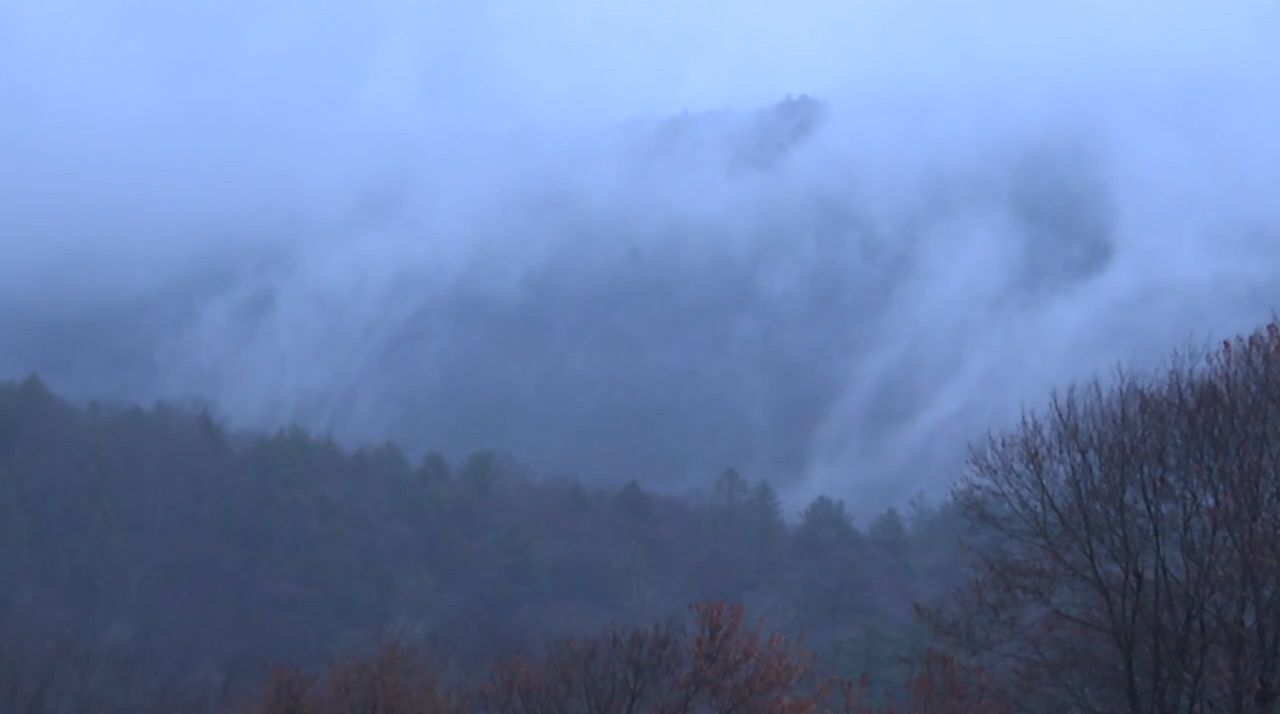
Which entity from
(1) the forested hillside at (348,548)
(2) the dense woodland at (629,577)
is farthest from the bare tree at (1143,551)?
(1) the forested hillside at (348,548)

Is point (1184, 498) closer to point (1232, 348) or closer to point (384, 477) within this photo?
point (1232, 348)

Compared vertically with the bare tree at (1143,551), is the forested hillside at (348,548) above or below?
above

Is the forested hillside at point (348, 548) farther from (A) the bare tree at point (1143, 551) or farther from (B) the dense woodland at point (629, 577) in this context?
(A) the bare tree at point (1143, 551)

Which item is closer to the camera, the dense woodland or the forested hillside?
the dense woodland

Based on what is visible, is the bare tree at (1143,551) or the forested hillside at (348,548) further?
the forested hillside at (348,548)

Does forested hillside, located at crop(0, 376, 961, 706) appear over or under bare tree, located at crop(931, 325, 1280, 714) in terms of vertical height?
over

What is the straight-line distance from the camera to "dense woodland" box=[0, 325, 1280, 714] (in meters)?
17.0

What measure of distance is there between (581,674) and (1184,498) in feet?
42.8

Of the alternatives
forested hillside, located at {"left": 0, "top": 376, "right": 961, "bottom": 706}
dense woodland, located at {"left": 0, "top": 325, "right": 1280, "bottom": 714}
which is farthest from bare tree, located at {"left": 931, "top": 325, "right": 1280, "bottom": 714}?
forested hillside, located at {"left": 0, "top": 376, "right": 961, "bottom": 706}

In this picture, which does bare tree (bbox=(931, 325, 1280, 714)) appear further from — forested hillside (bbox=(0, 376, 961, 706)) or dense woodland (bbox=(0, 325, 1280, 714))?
forested hillside (bbox=(0, 376, 961, 706))

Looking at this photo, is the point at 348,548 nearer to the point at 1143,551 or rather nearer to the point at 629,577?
the point at 629,577

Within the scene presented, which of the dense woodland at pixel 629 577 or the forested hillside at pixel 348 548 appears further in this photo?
the forested hillside at pixel 348 548

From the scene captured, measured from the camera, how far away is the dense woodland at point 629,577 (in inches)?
669

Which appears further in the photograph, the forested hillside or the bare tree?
the forested hillside
